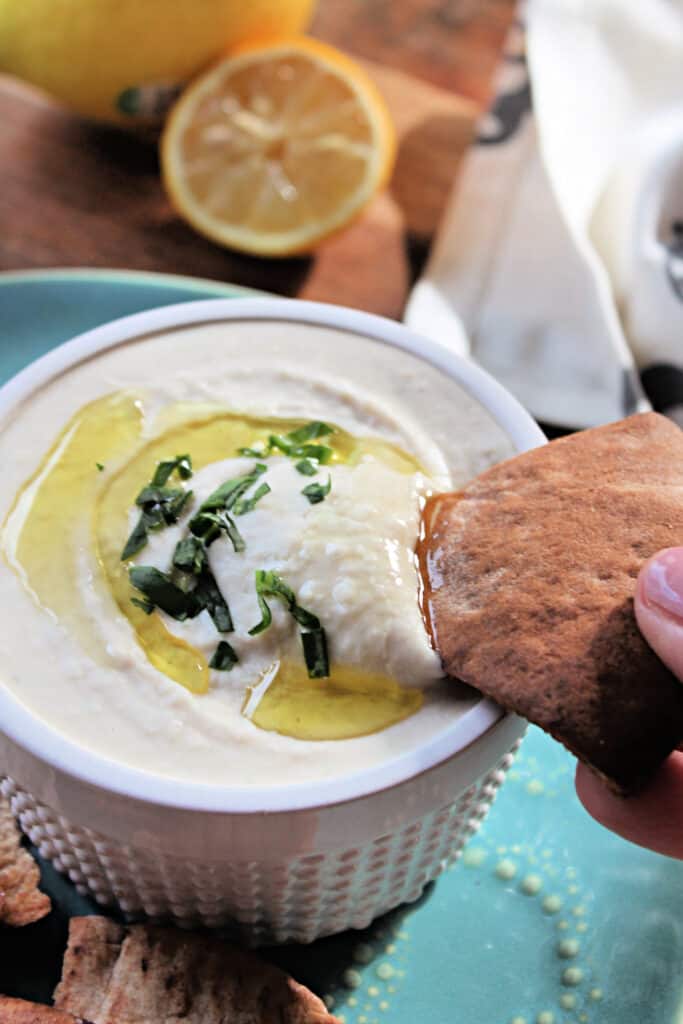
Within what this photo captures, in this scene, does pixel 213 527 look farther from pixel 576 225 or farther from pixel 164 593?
pixel 576 225

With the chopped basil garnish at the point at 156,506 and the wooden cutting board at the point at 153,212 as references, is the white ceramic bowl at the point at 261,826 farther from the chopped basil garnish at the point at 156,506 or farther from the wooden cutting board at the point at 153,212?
the wooden cutting board at the point at 153,212

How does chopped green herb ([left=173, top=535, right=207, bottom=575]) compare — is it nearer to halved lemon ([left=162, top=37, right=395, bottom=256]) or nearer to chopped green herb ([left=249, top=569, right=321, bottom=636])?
chopped green herb ([left=249, top=569, right=321, bottom=636])

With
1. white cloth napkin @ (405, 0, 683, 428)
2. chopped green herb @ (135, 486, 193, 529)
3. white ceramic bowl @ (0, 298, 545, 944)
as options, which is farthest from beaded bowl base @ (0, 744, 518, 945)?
white cloth napkin @ (405, 0, 683, 428)

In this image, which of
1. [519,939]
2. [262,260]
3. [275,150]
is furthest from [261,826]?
[275,150]

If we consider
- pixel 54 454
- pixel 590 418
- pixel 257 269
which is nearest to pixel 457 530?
pixel 54 454

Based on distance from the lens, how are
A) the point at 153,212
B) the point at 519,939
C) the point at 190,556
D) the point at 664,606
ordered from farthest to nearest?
1. the point at 153,212
2. the point at 519,939
3. the point at 190,556
4. the point at 664,606

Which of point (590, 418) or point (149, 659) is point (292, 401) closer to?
point (149, 659)

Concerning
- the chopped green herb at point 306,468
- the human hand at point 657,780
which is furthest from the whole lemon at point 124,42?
the human hand at point 657,780
